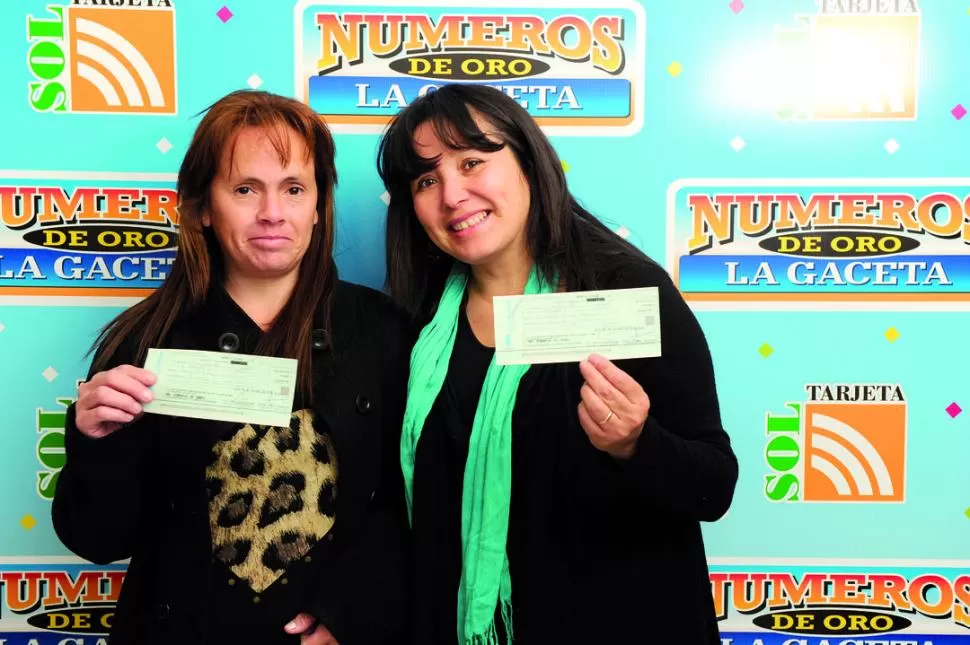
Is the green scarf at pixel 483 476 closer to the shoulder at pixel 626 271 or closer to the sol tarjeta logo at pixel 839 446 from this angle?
the shoulder at pixel 626 271

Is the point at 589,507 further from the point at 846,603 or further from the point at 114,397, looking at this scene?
the point at 846,603

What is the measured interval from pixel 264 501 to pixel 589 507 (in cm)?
55

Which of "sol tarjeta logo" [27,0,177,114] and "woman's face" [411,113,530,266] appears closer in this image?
"woman's face" [411,113,530,266]

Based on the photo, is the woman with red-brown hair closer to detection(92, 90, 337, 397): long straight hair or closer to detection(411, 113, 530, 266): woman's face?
detection(92, 90, 337, 397): long straight hair

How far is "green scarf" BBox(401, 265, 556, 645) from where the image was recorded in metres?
1.32

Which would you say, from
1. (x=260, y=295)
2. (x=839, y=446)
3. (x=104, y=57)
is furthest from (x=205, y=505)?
(x=839, y=446)

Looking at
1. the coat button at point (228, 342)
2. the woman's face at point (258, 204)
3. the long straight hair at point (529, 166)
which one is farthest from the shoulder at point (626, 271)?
the coat button at point (228, 342)

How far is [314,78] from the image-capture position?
5.93 feet

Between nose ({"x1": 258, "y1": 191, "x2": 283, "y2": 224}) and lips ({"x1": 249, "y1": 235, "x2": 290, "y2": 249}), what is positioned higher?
nose ({"x1": 258, "y1": 191, "x2": 283, "y2": 224})

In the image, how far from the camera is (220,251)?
1.45 m

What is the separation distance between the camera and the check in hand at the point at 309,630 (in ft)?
4.30

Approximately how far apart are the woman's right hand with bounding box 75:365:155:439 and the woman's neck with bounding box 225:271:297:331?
232 millimetres

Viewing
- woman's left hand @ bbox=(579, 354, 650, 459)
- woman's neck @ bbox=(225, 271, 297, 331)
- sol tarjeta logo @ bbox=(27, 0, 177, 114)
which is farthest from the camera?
sol tarjeta logo @ bbox=(27, 0, 177, 114)

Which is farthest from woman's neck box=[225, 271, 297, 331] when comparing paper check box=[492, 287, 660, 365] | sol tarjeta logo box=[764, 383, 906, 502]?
sol tarjeta logo box=[764, 383, 906, 502]
